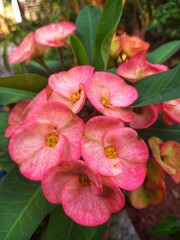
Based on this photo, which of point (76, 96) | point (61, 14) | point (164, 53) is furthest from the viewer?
point (61, 14)

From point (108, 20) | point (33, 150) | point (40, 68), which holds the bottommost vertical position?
point (40, 68)

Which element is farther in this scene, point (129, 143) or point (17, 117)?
point (17, 117)

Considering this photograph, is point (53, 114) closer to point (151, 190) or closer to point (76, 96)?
point (76, 96)

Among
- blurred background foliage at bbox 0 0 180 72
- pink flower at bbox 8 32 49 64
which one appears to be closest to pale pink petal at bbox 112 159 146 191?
pink flower at bbox 8 32 49 64

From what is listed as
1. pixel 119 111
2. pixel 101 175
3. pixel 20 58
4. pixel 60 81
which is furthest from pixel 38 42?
pixel 101 175

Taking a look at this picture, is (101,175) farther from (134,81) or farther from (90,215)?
(134,81)

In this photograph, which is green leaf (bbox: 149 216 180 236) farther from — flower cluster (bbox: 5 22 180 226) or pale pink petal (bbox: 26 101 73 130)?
pale pink petal (bbox: 26 101 73 130)

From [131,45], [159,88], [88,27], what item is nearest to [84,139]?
[159,88]
